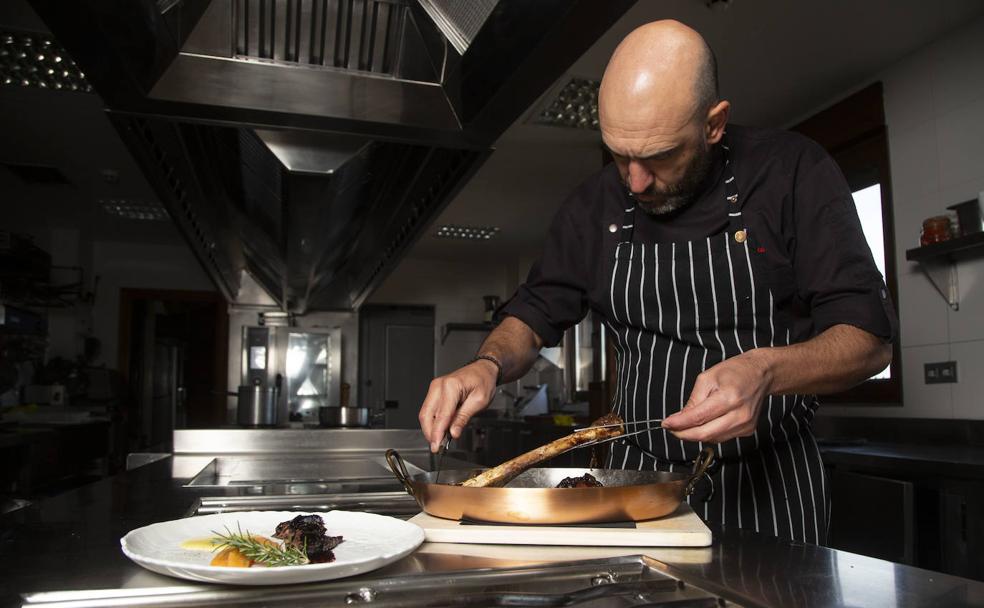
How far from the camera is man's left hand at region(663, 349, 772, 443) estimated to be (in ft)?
2.91

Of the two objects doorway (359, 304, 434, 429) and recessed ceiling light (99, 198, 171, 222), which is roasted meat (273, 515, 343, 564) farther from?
doorway (359, 304, 434, 429)

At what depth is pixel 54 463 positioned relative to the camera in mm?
→ 4602

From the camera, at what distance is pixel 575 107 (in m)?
4.13

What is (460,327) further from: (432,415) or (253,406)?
(432,415)

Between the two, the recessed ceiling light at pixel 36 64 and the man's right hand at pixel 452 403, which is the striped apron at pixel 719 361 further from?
the recessed ceiling light at pixel 36 64

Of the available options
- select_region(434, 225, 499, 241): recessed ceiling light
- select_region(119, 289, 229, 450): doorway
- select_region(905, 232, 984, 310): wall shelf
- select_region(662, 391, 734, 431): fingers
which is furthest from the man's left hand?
select_region(434, 225, 499, 241): recessed ceiling light

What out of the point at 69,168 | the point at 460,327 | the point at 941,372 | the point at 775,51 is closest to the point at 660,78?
the point at 775,51

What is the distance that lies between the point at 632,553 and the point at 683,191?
65cm

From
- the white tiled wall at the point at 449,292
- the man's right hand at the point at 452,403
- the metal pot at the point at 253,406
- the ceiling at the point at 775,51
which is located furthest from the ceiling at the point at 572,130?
the man's right hand at the point at 452,403

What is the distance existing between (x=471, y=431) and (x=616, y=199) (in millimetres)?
5955

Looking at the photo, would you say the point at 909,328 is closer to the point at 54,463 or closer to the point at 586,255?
the point at 586,255

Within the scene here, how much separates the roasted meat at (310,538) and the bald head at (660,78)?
72 centimetres

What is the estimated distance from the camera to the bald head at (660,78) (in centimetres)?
113

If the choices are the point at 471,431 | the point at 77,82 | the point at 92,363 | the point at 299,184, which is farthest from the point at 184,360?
the point at 299,184
